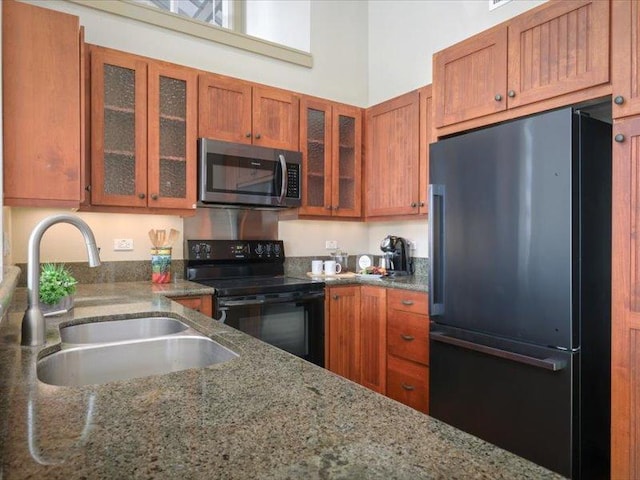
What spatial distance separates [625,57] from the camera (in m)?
1.70

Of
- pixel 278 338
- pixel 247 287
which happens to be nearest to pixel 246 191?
pixel 247 287

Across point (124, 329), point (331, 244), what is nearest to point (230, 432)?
point (124, 329)

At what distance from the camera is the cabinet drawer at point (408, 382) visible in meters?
2.59

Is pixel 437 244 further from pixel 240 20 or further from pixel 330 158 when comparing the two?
pixel 240 20

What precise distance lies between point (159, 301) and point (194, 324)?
60 cm

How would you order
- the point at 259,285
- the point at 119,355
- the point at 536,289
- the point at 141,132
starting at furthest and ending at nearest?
the point at 259,285 < the point at 141,132 < the point at 536,289 < the point at 119,355

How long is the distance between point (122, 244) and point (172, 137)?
79 cm

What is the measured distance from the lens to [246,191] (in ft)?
9.43

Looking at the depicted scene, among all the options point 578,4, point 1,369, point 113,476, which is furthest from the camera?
point 578,4

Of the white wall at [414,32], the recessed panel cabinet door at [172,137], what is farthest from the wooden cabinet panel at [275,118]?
the white wall at [414,32]

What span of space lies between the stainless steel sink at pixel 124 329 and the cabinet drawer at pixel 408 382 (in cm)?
166

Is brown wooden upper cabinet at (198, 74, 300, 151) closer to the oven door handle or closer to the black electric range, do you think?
the black electric range

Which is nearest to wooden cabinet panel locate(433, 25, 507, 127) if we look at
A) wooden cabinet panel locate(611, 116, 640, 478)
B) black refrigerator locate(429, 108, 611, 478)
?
black refrigerator locate(429, 108, 611, 478)

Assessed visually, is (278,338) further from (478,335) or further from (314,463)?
(314,463)
